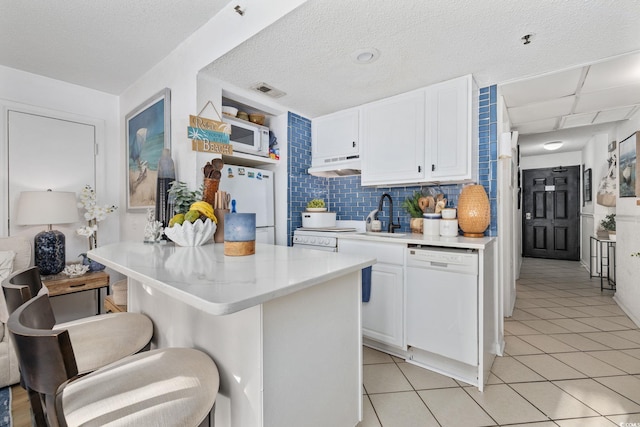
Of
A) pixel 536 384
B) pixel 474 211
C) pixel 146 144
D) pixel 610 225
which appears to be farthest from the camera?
pixel 610 225

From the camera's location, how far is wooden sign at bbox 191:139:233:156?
2.10 metres

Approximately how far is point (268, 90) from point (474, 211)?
202 cm

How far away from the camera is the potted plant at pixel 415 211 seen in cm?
266

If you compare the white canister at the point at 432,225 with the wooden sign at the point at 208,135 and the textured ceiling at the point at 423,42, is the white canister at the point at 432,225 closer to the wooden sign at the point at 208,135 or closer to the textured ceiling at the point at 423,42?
the textured ceiling at the point at 423,42

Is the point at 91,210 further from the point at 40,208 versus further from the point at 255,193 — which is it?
the point at 255,193

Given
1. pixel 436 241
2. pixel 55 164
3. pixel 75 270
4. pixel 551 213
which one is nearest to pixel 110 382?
pixel 436 241

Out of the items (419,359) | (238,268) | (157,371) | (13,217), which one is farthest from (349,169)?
(13,217)

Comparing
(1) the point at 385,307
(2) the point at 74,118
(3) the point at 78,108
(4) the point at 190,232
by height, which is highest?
(3) the point at 78,108

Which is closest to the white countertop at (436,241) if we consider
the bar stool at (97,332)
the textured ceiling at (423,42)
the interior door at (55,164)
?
the textured ceiling at (423,42)

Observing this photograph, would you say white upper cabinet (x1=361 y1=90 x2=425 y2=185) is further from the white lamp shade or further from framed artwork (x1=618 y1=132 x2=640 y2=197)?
the white lamp shade

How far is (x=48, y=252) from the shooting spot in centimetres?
253

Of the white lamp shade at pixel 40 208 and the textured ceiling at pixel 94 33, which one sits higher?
the textured ceiling at pixel 94 33

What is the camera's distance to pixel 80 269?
8.47ft

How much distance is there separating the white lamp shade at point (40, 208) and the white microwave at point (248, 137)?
155 centimetres
